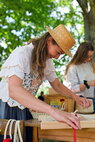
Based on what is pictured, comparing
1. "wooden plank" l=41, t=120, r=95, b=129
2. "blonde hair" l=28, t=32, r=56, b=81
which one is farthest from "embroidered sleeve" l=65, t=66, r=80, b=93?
"wooden plank" l=41, t=120, r=95, b=129

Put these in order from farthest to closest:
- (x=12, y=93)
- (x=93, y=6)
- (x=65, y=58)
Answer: (x=65, y=58)
(x=93, y=6)
(x=12, y=93)

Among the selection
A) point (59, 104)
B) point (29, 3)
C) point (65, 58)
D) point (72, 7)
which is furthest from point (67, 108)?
point (72, 7)

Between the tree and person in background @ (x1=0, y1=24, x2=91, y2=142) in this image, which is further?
the tree

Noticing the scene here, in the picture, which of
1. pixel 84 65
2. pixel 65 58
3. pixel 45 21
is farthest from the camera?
pixel 45 21

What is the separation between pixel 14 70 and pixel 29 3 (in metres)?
5.75

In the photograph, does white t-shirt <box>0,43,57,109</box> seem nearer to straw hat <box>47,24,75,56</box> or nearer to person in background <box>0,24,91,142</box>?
person in background <box>0,24,91,142</box>

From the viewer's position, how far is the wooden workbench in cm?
133

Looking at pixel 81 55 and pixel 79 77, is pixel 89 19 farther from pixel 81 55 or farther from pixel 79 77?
pixel 79 77

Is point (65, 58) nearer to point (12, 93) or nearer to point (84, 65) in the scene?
point (84, 65)

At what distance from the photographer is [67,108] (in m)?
2.57

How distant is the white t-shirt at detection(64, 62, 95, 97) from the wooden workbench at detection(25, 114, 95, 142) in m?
1.56

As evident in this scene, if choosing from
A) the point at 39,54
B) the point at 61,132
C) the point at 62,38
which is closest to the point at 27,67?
the point at 39,54

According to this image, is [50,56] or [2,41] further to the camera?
[2,41]

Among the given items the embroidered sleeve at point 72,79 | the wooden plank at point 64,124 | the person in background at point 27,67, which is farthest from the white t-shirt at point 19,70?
the embroidered sleeve at point 72,79
